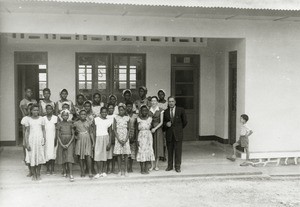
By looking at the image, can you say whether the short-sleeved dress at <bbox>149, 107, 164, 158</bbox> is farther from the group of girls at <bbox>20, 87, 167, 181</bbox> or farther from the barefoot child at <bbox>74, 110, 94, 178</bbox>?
the barefoot child at <bbox>74, 110, 94, 178</bbox>

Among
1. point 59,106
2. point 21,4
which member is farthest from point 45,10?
point 59,106

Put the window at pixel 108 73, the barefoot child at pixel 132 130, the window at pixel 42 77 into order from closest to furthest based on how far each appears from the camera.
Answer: the barefoot child at pixel 132 130 < the window at pixel 108 73 < the window at pixel 42 77

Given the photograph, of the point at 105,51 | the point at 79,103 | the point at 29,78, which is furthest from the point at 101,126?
the point at 29,78

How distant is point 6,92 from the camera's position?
11.6 m

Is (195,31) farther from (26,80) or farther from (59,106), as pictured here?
(26,80)

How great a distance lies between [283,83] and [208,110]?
2774 mm

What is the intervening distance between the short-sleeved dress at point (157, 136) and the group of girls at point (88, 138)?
27 mm

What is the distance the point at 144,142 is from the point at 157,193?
1308 mm

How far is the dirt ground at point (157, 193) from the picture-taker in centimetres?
729

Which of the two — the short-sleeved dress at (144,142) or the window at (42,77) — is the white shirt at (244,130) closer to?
the short-sleeved dress at (144,142)

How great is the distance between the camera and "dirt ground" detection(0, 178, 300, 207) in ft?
23.9

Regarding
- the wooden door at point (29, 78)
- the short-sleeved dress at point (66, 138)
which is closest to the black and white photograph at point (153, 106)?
the short-sleeved dress at point (66, 138)

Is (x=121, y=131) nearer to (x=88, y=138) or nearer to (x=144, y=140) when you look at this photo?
(x=144, y=140)

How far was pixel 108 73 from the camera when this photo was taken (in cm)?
1201
